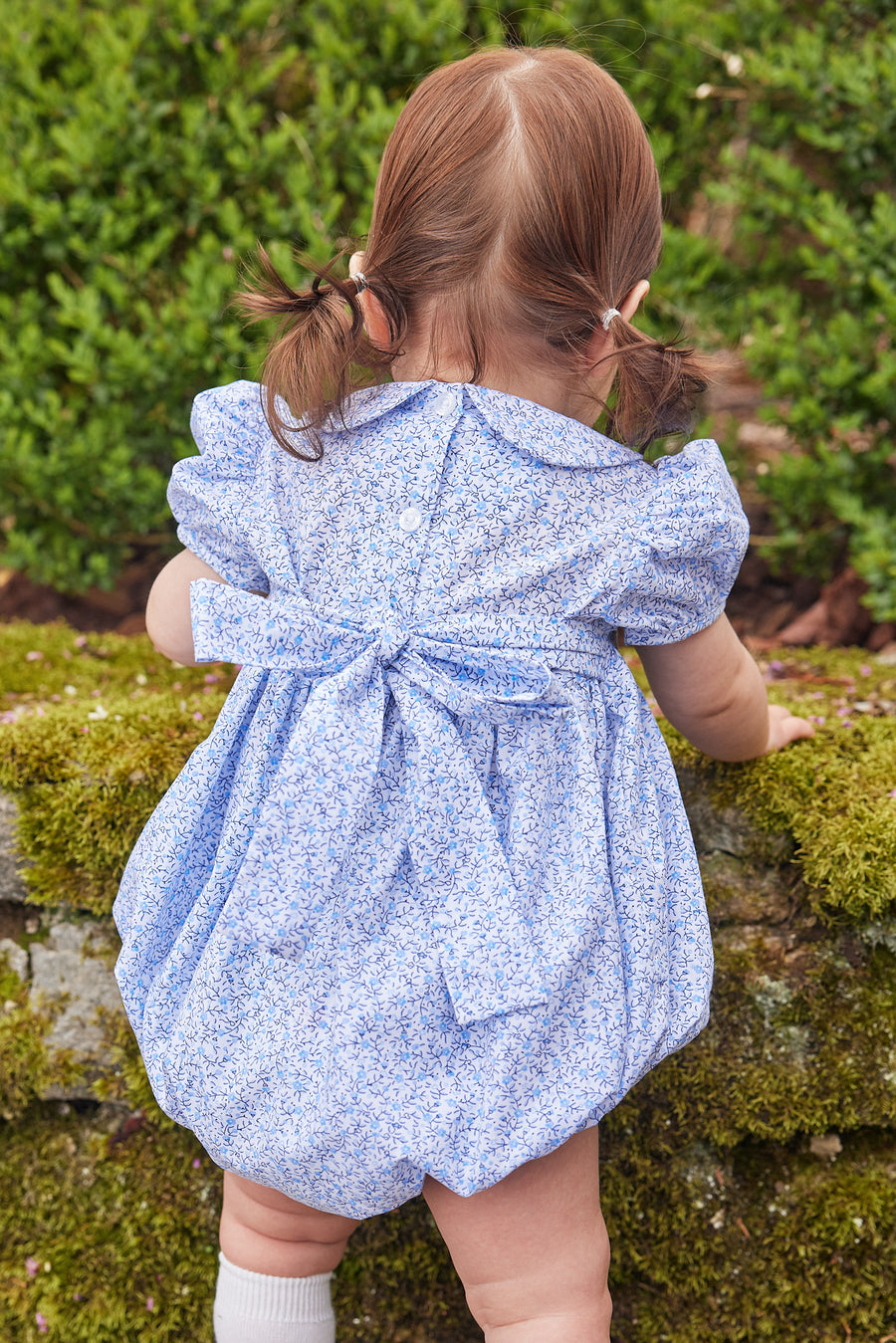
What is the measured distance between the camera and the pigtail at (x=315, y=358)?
1674 mm

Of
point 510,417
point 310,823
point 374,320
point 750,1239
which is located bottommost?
point 750,1239

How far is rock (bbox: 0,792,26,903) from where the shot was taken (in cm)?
225

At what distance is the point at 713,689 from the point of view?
1.86 meters

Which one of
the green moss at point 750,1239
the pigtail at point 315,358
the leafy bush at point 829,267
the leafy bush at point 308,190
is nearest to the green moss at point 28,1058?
the green moss at point 750,1239

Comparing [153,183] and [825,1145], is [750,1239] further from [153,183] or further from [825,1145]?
[153,183]

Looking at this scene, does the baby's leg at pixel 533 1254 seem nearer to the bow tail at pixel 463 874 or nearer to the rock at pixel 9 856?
the bow tail at pixel 463 874

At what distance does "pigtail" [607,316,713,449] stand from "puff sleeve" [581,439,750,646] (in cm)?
9

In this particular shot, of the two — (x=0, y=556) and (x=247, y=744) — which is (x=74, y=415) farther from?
(x=247, y=744)

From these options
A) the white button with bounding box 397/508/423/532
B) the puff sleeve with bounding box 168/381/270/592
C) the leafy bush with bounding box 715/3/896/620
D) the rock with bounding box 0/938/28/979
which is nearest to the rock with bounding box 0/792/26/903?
the rock with bounding box 0/938/28/979

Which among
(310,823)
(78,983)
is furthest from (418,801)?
(78,983)

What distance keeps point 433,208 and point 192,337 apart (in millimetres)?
1597

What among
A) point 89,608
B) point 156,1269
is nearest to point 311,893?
point 156,1269

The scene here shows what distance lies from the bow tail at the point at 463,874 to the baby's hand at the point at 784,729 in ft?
2.66

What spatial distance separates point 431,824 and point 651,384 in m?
0.76
